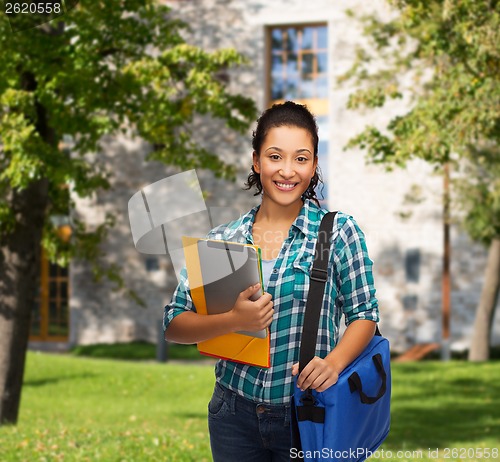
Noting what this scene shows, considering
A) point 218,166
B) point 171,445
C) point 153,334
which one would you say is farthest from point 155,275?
point 171,445

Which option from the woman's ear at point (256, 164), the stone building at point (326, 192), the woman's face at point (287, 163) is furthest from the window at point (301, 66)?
the woman's face at point (287, 163)

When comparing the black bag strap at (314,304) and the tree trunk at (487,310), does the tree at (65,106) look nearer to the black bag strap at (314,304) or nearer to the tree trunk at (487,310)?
the black bag strap at (314,304)

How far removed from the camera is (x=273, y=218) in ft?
8.96

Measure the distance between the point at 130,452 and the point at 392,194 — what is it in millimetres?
16288

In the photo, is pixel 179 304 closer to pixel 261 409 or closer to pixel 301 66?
pixel 261 409

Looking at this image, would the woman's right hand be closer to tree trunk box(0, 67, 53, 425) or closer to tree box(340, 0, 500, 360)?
tree box(340, 0, 500, 360)

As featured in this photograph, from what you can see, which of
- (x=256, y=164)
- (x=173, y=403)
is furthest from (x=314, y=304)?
(x=173, y=403)

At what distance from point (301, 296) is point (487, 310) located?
19009mm

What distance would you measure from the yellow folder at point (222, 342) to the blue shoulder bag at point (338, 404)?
0.14 m

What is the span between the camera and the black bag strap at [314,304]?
2453mm

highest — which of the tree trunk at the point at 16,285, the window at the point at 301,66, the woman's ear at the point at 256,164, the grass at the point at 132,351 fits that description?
the window at the point at 301,66

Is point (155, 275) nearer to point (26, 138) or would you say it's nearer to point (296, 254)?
point (26, 138)

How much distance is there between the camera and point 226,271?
2490 millimetres

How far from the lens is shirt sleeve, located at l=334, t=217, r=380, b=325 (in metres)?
2.51
